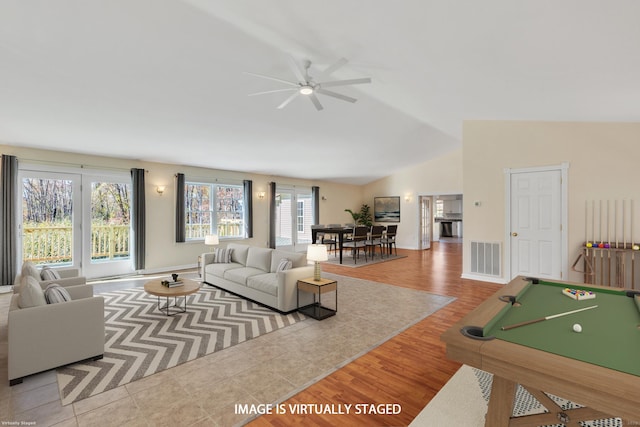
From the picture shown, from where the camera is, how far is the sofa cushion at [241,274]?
440 centimetres

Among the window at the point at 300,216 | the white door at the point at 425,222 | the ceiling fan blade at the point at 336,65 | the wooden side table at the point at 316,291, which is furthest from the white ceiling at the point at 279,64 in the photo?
the white door at the point at 425,222

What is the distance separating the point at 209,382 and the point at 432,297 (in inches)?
140

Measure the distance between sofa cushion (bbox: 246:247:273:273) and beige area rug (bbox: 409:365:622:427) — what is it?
10.2ft

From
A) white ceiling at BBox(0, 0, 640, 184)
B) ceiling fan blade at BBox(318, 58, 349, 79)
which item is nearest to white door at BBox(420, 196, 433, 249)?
white ceiling at BBox(0, 0, 640, 184)

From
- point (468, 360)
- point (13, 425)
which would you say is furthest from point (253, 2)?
point (13, 425)

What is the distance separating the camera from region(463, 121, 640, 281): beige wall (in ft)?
14.1

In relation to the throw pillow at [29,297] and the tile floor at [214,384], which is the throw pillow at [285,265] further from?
the throw pillow at [29,297]

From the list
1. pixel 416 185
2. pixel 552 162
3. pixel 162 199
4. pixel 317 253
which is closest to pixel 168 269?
pixel 162 199

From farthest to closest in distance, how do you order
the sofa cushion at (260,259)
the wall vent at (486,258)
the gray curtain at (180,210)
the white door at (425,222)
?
1. the white door at (425,222)
2. the gray curtain at (180,210)
3. the wall vent at (486,258)
4. the sofa cushion at (260,259)

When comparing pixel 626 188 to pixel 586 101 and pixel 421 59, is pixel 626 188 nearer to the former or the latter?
pixel 586 101

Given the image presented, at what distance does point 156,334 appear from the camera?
3.19 meters

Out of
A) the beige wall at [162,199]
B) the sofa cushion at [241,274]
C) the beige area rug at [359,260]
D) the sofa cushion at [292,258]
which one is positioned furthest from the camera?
the beige area rug at [359,260]

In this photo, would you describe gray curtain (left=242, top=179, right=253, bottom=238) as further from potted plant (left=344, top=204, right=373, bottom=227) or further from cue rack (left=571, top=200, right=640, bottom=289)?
cue rack (left=571, top=200, right=640, bottom=289)

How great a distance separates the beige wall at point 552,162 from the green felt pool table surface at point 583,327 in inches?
122
